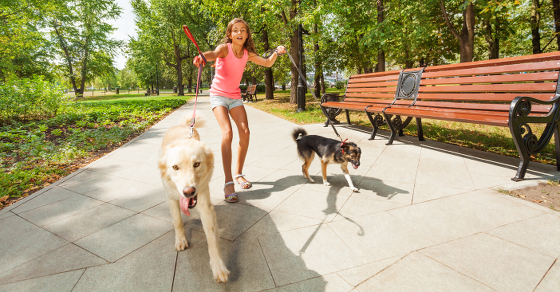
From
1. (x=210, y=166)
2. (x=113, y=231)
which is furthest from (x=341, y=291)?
(x=113, y=231)

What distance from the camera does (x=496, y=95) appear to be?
414cm

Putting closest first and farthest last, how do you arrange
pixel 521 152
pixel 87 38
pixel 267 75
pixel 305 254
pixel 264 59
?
pixel 305 254
pixel 521 152
pixel 264 59
pixel 267 75
pixel 87 38

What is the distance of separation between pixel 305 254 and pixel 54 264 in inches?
86.8

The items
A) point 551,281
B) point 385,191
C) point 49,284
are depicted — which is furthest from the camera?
point 385,191

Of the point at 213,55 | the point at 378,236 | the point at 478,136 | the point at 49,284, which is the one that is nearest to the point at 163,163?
the point at 49,284

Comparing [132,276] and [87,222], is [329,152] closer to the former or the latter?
[132,276]

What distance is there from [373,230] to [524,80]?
3.78 meters

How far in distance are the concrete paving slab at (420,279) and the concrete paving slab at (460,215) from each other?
1.41ft

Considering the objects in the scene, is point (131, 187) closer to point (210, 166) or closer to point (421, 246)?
point (210, 166)

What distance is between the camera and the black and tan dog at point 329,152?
3370mm

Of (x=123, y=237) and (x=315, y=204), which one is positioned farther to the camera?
(x=315, y=204)

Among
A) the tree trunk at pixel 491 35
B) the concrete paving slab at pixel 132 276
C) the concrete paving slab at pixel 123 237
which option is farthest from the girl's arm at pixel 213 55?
the tree trunk at pixel 491 35

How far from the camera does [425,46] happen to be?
56.9ft

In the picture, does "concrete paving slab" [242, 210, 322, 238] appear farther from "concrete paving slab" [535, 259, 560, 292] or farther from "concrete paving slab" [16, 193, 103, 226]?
"concrete paving slab" [16, 193, 103, 226]
